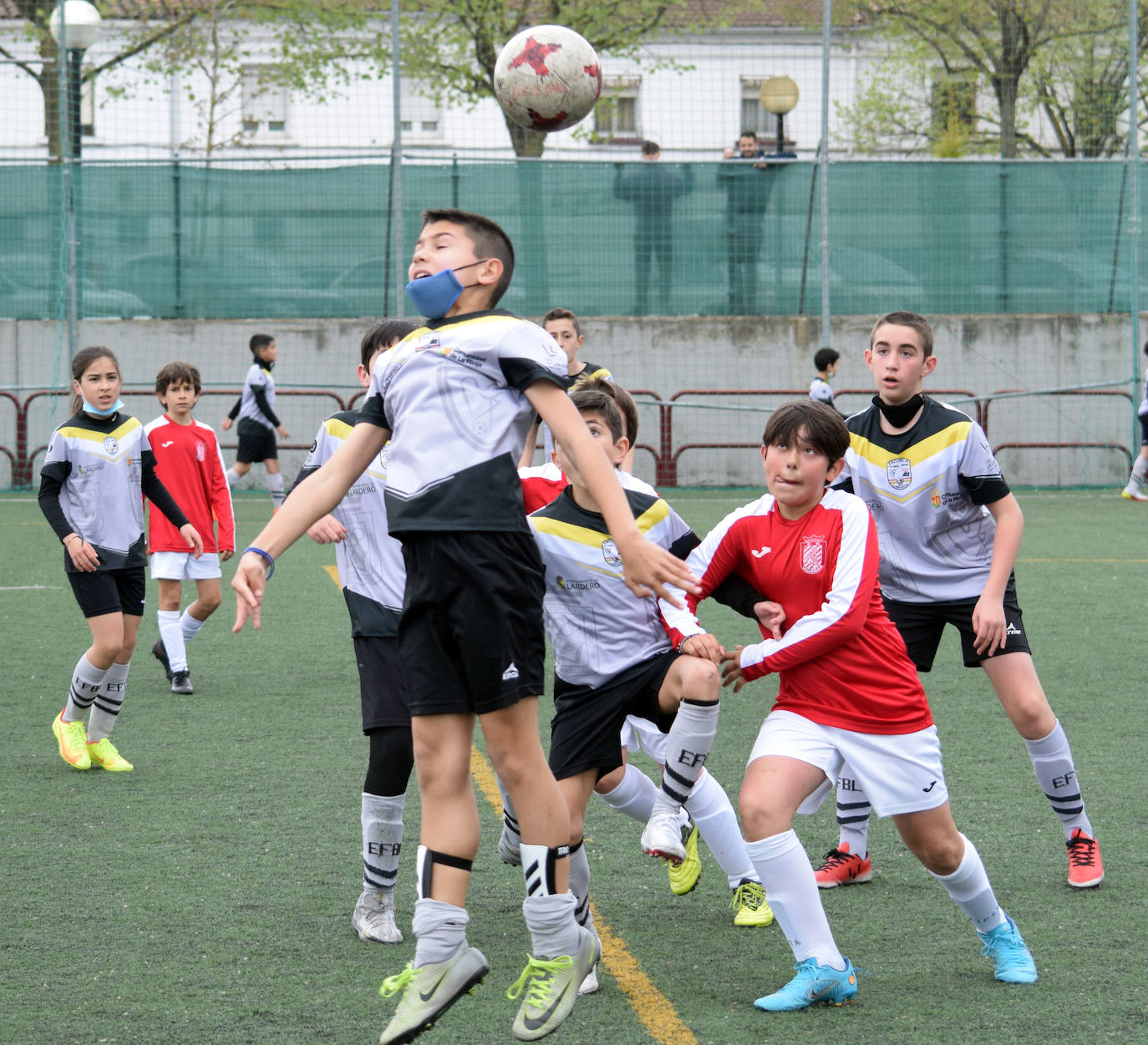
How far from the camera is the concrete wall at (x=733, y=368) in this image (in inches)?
741

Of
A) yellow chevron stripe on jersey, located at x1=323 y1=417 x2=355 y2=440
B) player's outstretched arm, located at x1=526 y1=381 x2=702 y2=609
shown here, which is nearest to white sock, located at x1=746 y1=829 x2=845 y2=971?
player's outstretched arm, located at x1=526 y1=381 x2=702 y2=609

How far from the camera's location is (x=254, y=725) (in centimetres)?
711

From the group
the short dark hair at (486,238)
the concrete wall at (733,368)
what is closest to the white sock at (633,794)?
the short dark hair at (486,238)

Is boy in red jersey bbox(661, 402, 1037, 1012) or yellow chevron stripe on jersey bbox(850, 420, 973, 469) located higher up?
yellow chevron stripe on jersey bbox(850, 420, 973, 469)

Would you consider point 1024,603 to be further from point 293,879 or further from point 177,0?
point 177,0

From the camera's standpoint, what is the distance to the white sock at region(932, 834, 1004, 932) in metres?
3.79

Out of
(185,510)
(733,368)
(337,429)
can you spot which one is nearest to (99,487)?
(185,510)

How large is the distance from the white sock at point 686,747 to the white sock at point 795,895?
381mm

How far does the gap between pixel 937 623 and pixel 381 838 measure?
78.4 inches

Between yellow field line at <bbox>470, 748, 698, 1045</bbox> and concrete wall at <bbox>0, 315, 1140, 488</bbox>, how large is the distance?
14.6 metres

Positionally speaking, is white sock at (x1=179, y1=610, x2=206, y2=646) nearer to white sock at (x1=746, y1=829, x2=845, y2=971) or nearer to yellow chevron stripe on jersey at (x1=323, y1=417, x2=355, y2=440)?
yellow chevron stripe on jersey at (x1=323, y1=417, x2=355, y2=440)

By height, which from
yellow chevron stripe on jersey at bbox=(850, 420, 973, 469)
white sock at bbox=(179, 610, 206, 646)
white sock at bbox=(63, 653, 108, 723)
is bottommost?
white sock at bbox=(179, 610, 206, 646)

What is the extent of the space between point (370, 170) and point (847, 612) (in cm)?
1575

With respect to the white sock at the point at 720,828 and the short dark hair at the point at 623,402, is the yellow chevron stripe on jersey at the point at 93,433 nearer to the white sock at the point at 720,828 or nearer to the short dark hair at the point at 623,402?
the short dark hair at the point at 623,402
